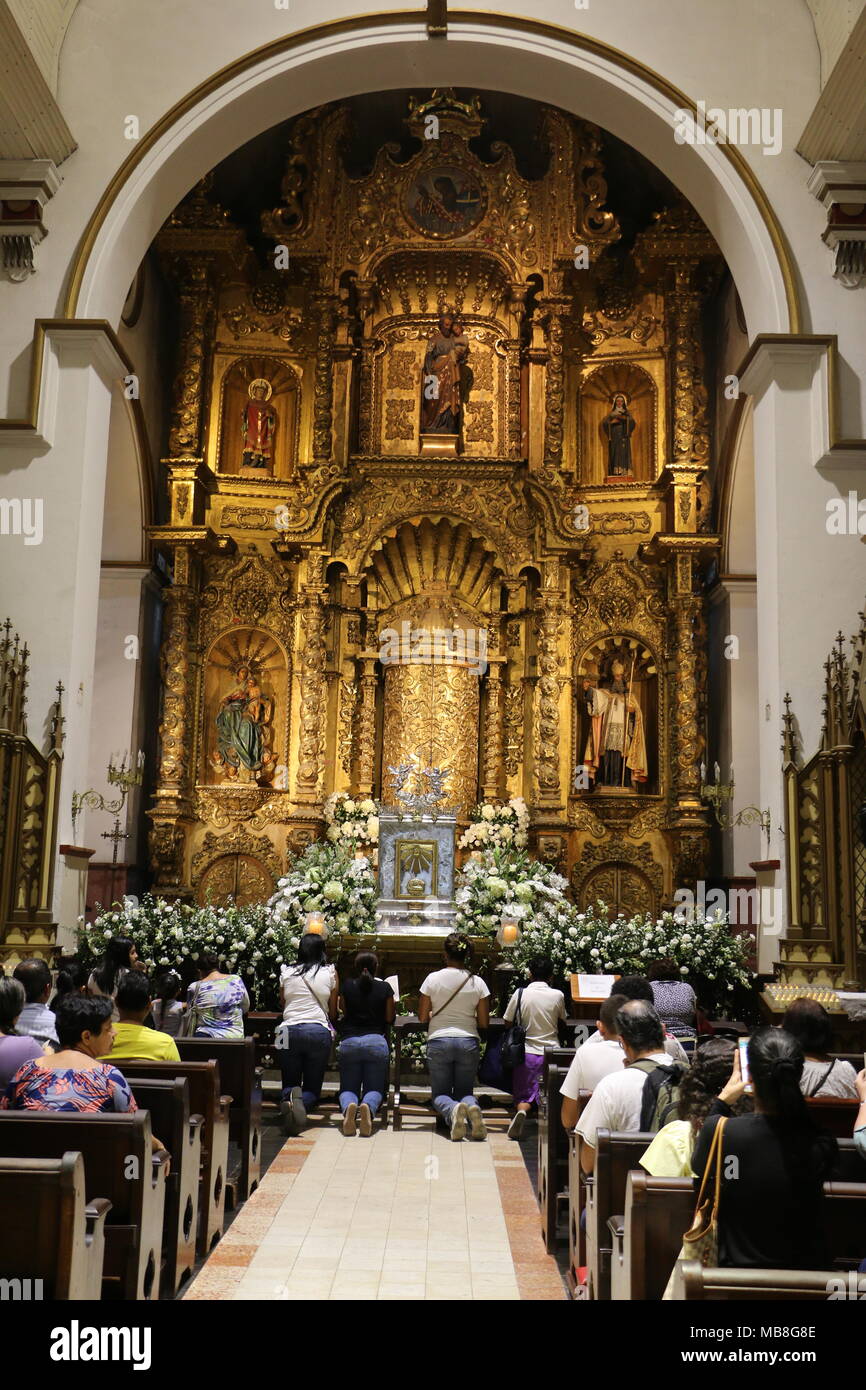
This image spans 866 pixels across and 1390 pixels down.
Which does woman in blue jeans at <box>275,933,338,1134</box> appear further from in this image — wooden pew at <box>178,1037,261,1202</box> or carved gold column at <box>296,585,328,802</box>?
carved gold column at <box>296,585,328,802</box>

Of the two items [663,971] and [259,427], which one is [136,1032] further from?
[259,427]

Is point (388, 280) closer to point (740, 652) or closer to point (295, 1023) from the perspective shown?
point (740, 652)

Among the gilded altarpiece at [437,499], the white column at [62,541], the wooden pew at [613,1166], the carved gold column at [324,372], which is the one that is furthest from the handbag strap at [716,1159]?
the carved gold column at [324,372]

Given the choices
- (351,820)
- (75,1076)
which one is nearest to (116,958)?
(75,1076)

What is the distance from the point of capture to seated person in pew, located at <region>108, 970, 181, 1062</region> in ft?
19.8

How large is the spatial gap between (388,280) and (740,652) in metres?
7.00

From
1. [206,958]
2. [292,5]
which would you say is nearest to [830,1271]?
[206,958]

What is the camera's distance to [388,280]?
17719 millimetres

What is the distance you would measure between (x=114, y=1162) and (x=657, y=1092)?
2094mm

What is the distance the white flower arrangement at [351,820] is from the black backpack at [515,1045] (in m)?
5.52

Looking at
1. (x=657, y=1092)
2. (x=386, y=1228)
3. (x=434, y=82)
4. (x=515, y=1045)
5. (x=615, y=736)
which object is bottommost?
(x=386, y=1228)

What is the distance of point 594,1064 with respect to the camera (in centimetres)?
611

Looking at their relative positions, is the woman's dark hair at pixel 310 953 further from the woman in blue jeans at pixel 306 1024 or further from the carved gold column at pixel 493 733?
the carved gold column at pixel 493 733
